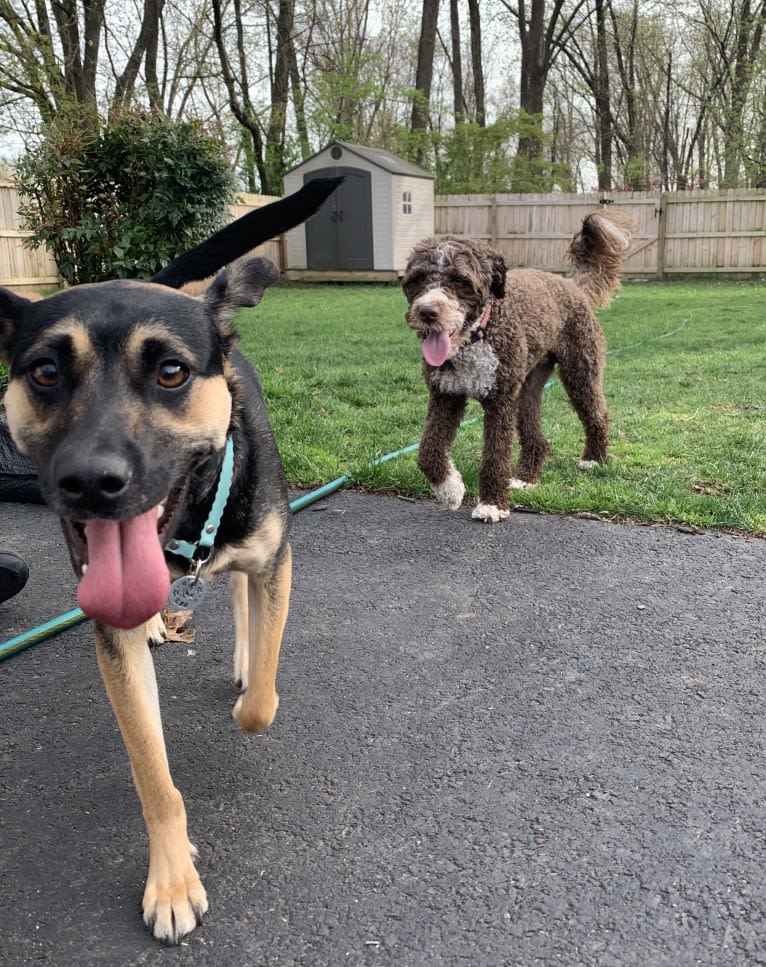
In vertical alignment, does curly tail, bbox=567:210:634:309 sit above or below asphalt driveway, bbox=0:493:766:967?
above

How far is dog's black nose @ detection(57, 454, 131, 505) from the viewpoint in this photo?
185 cm

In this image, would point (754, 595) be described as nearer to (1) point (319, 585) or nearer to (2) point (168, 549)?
(1) point (319, 585)

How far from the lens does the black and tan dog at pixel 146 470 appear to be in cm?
199

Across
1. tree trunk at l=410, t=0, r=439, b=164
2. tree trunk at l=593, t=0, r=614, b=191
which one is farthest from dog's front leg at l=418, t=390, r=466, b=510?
tree trunk at l=593, t=0, r=614, b=191

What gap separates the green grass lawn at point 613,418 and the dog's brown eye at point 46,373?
348cm

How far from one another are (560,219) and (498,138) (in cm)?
600

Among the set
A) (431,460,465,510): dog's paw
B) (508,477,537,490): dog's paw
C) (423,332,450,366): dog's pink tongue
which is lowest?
(508,477,537,490): dog's paw

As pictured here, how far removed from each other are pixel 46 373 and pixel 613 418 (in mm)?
5659

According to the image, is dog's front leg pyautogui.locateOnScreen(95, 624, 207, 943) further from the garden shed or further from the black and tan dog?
the garden shed

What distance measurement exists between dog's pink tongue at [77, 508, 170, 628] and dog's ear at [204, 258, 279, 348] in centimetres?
72

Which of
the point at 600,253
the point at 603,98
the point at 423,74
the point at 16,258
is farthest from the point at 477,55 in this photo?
the point at 600,253

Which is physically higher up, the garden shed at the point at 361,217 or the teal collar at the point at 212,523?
the garden shed at the point at 361,217

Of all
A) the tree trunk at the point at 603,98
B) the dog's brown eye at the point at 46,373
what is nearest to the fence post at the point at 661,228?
the tree trunk at the point at 603,98

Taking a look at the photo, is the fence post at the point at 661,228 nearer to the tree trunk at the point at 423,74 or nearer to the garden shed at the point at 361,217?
the garden shed at the point at 361,217
